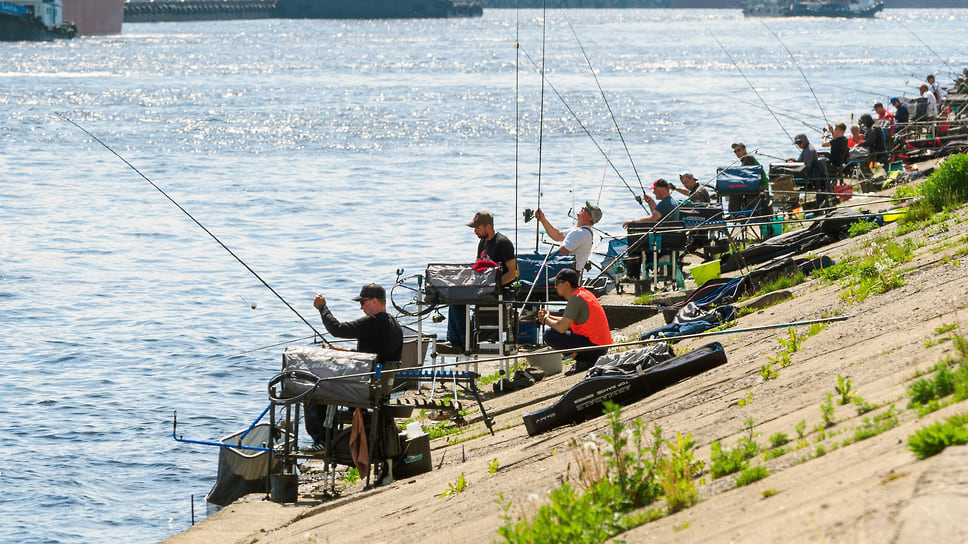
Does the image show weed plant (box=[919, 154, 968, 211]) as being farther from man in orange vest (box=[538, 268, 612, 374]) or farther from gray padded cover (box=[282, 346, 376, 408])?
gray padded cover (box=[282, 346, 376, 408])

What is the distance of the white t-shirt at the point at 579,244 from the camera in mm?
12219

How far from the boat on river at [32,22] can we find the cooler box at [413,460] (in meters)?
101

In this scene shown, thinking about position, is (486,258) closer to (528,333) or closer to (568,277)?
(568,277)

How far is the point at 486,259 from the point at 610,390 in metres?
2.75

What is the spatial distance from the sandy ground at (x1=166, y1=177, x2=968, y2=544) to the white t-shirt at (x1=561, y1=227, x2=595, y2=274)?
6.07 feet

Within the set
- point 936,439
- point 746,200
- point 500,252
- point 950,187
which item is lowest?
point 936,439

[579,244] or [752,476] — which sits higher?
[579,244]

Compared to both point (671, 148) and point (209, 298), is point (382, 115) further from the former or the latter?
point (209, 298)

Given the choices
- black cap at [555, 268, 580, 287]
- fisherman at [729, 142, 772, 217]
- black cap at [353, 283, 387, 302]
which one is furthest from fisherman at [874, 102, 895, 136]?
black cap at [353, 283, 387, 302]

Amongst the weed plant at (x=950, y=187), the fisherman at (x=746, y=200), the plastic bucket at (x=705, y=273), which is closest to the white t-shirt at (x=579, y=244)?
the plastic bucket at (x=705, y=273)

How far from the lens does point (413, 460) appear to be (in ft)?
28.9

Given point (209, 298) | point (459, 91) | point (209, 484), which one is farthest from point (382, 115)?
point (209, 484)

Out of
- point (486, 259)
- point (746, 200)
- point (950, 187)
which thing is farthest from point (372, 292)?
point (746, 200)

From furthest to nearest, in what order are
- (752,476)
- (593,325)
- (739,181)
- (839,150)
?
1. (839,150)
2. (739,181)
3. (593,325)
4. (752,476)
